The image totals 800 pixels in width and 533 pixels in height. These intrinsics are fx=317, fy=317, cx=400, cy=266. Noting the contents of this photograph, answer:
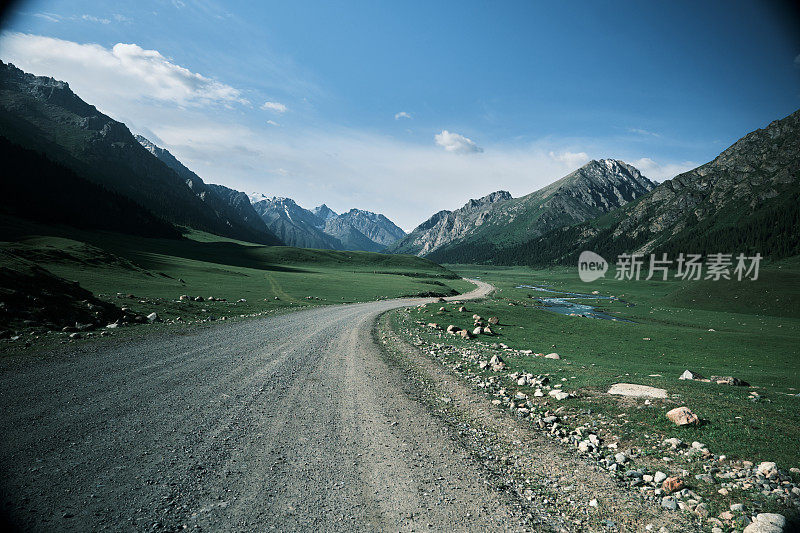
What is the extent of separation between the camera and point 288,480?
23.4 ft

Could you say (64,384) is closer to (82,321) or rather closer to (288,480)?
(288,480)

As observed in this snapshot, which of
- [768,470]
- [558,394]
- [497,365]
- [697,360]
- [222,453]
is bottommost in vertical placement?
[222,453]

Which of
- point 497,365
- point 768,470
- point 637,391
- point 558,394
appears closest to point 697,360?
point 637,391

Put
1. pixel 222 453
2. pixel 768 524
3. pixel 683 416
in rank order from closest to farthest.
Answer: pixel 768 524, pixel 222 453, pixel 683 416

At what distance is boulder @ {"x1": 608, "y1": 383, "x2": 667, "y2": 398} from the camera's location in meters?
12.0

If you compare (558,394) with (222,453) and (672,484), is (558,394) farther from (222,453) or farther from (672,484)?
(222,453)

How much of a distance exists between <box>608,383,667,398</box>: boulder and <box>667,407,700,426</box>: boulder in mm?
2004

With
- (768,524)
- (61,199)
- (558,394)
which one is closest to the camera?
(768,524)

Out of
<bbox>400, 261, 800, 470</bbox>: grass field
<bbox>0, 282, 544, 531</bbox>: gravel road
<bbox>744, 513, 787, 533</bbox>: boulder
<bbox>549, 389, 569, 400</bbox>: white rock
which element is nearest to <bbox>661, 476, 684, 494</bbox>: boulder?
<bbox>744, 513, 787, 533</bbox>: boulder

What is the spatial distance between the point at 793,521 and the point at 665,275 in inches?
6970

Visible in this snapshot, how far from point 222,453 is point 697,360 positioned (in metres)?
33.6

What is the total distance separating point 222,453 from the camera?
8172mm

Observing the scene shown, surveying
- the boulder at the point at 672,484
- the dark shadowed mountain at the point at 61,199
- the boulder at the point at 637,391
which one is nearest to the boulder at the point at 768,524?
the boulder at the point at 672,484

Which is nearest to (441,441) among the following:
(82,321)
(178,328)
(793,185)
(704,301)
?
(178,328)
